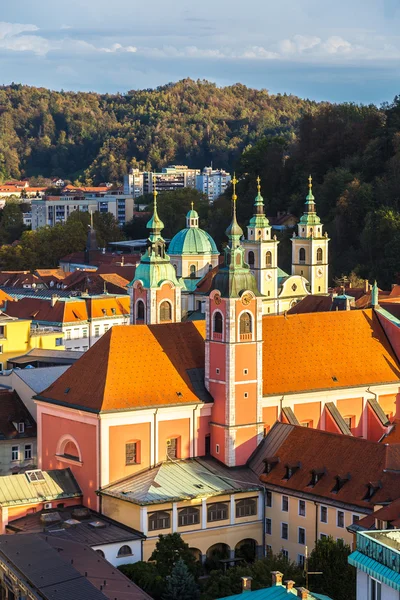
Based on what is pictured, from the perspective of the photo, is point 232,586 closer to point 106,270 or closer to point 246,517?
point 246,517

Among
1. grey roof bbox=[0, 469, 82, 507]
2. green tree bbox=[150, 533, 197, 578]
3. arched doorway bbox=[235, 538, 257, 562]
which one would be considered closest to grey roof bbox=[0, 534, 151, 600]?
green tree bbox=[150, 533, 197, 578]

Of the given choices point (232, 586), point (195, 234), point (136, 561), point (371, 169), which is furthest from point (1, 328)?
point (371, 169)

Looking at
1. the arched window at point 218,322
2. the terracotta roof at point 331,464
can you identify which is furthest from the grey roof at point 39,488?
the arched window at point 218,322

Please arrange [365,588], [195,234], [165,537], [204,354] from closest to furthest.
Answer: [365,588] → [165,537] → [204,354] → [195,234]

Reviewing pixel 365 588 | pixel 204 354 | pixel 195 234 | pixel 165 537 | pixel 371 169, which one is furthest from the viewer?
pixel 371 169

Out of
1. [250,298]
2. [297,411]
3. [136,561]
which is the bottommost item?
[136,561]

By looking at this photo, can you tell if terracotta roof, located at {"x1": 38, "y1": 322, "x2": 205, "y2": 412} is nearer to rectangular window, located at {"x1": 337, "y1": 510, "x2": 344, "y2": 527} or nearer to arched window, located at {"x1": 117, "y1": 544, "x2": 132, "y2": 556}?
arched window, located at {"x1": 117, "y1": 544, "x2": 132, "y2": 556}

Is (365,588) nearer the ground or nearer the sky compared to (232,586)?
nearer the sky

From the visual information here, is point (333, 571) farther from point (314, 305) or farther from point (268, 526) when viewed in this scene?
point (314, 305)
